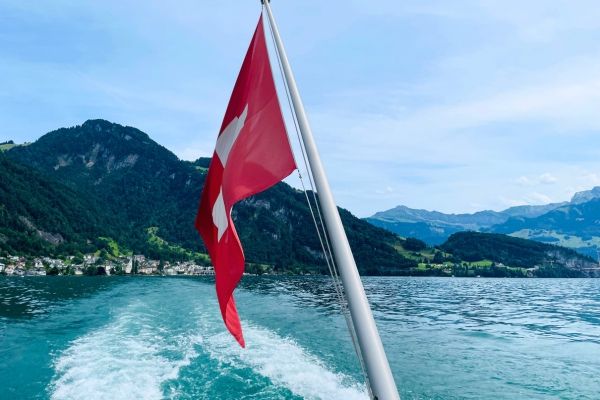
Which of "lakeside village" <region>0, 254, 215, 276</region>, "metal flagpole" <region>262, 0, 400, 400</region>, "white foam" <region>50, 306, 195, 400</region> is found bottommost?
"lakeside village" <region>0, 254, 215, 276</region>

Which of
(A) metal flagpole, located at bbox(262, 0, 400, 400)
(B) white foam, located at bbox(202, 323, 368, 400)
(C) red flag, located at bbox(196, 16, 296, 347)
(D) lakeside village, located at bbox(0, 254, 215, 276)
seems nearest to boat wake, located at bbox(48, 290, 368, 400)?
(B) white foam, located at bbox(202, 323, 368, 400)

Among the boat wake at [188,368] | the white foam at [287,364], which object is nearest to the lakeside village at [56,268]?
the boat wake at [188,368]

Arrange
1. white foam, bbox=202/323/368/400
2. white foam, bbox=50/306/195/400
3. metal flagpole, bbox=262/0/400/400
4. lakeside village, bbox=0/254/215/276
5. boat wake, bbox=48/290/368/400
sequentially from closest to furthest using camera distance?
metal flagpole, bbox=262/0/400/400
white foam, bbox=50/306/195/400
boat wake, bbox=48/290/368/400
white foam, bbox=202/323/368/400
lakeside village, bbox=0/254/215/276

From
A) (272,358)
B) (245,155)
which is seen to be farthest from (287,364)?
(245,155)

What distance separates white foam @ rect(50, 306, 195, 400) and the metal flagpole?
14890 mm

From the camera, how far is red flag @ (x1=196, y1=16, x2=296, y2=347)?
20.2 feet

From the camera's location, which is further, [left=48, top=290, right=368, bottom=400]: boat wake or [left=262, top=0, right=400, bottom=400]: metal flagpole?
[left=48, top=290, right=368, bottom=400]: boat wake

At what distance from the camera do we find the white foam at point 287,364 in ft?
57.7

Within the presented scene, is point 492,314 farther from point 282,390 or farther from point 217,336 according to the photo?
A: point 282,390

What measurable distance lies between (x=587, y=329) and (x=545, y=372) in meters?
20.5

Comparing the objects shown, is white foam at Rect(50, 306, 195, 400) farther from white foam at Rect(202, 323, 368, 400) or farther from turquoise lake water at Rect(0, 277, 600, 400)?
white foam at Rect(202, 323, 368, 400)

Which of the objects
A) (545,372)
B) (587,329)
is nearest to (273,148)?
(545,372)

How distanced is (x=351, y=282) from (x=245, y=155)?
3.09m

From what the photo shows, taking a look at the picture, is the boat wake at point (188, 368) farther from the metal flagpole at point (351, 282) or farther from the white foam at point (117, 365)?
the metal flagpole at point (351, 282)
